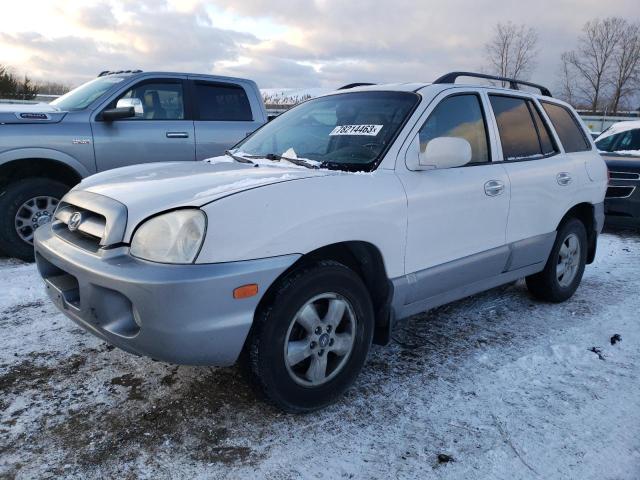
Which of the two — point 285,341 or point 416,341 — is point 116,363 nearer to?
point 285,341

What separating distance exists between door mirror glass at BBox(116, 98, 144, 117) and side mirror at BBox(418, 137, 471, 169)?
3857 mm

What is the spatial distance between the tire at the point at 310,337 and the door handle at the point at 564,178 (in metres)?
2.18

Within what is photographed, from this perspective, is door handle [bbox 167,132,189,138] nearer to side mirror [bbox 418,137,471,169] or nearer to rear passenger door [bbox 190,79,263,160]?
rear passenger door [bbox 190,79,263,160]

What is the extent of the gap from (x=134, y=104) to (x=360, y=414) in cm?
448

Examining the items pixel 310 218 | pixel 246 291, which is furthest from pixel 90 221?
pixel 310 218

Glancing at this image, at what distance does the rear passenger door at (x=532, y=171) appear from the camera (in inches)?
147

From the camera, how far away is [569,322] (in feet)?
13.4

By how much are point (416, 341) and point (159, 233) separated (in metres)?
2.06

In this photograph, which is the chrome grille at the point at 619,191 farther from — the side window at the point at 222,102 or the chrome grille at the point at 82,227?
the chrome grille at the point at 82,227

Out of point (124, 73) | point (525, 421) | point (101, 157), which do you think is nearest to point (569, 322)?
point (525, 421)

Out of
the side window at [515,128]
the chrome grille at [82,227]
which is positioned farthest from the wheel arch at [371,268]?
the side window at [515,128]

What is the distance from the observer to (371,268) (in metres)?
2.89

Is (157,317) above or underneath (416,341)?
above

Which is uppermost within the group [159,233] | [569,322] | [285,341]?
[159,233]
